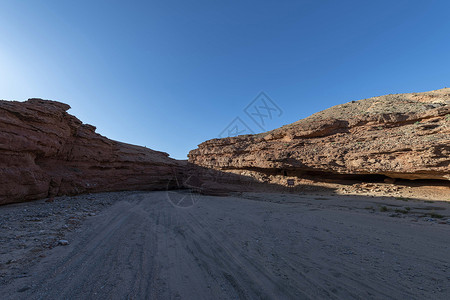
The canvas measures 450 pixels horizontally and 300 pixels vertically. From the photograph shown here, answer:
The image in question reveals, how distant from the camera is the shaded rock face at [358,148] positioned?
1241cm

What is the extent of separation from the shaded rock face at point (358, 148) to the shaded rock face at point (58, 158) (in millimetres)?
10826

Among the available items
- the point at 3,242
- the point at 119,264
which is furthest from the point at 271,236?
the point at 3,242

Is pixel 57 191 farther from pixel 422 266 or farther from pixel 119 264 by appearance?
pixel 422 266

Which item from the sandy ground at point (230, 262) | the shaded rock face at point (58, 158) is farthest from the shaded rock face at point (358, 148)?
the shaded rock face at point (58, 158)

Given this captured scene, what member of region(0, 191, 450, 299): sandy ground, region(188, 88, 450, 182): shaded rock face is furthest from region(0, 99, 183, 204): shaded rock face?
region(188, 88, 450, 182): shaded rock face

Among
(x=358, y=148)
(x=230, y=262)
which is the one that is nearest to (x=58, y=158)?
(x=230, y=262)

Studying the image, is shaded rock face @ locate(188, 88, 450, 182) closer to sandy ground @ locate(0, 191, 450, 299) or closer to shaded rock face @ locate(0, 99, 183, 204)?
sandy ground @ locate(0, 191, 450, 299)

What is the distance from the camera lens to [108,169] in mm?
20766

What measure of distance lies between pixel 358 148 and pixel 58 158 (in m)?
28.3

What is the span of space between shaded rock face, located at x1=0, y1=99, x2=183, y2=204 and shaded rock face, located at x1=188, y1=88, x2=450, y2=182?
10826 mm

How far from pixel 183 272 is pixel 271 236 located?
8.97 ft

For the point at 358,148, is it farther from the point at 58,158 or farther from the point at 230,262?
the point at 58,158

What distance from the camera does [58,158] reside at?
54.9 ft

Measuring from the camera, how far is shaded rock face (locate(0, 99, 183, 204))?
39.8 ft
